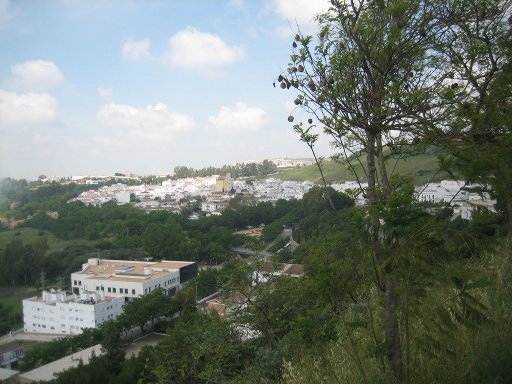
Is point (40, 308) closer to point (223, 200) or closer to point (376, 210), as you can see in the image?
point (376, 210)

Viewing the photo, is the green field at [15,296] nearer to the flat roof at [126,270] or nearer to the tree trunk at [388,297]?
the flat roof at [126,270]

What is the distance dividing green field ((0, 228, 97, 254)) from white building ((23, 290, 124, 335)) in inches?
299

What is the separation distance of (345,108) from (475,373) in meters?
0.96

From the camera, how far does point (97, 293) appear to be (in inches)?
482

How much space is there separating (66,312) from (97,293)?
3.19ft

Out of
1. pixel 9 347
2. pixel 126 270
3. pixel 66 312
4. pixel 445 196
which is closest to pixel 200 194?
pixel 126 270

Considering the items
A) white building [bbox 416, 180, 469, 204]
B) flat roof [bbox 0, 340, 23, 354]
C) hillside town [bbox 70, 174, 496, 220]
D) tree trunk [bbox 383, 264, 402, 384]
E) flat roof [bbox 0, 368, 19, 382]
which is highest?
white building [bbox 416, 180, 469, 204]

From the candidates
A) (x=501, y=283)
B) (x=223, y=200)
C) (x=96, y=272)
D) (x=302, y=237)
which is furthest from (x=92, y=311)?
(x=223, y=200)

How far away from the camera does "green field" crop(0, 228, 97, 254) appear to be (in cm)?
1992

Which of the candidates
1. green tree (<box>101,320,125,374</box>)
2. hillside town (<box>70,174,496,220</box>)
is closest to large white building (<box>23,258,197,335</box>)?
green tree (<box>101,320,125,374</box>)

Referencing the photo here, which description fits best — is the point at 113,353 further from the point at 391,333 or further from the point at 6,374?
the point at 391,333

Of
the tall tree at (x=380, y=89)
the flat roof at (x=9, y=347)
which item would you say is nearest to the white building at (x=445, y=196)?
the tall tree at (x=380, y=89)

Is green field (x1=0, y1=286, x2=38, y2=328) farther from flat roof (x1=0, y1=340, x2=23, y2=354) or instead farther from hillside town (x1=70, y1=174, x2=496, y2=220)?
hillside town (x1=70, y1=174, x2=496, y2=220)

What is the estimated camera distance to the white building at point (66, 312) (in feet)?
37.4
